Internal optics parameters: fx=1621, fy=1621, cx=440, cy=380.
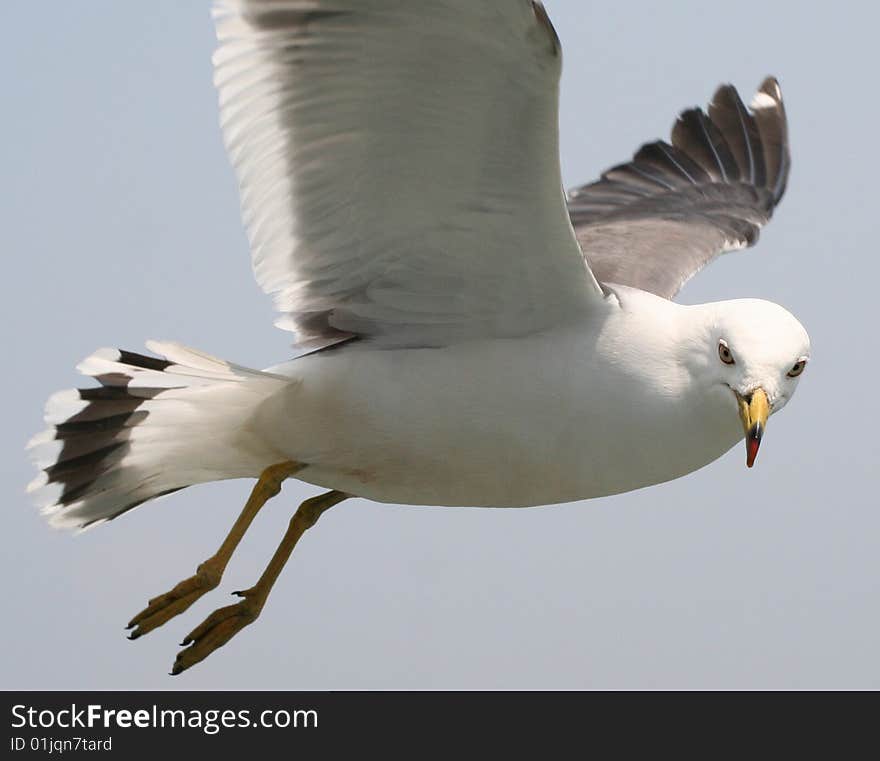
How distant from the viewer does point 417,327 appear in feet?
20.2

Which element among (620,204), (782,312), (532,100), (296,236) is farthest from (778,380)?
(620,204)

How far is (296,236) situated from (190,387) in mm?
892

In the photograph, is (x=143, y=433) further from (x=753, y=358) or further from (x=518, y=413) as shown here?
(x=753, y=358)

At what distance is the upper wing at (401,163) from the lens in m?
5.27

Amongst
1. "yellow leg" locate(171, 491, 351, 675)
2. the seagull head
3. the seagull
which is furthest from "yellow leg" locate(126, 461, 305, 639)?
the seagull head

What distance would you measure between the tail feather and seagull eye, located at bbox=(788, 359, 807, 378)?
1.94m

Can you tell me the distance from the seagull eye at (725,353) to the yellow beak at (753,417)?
0.45 feet

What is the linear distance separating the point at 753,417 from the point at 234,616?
2431 millimetres


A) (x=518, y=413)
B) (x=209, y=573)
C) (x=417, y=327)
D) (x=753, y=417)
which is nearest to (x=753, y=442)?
(x=753, y=417)

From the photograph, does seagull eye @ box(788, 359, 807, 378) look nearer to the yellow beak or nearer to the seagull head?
the seagull head

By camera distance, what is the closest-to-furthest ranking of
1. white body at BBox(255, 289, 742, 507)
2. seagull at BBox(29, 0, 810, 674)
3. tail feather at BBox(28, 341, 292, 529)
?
seagull at BBox(29, 0, 810, 674)
white body at BBox(255, 289, 742, 507)
tail feather at BBox(28, 341, 292, 529)

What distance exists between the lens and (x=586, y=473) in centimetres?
599

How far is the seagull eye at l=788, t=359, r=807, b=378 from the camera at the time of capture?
18.2 ft

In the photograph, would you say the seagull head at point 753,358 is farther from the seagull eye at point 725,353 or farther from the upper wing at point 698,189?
the upper wing at point 698,189
